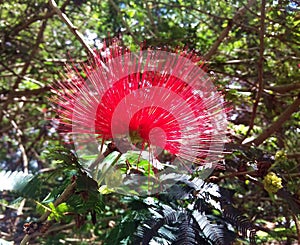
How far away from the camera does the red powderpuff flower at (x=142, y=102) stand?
124 centimetres

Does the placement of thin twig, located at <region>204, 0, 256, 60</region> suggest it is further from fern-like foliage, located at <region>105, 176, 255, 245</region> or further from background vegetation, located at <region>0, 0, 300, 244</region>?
fern-like foliage, located at <region>105, 176, 255, 245</region>

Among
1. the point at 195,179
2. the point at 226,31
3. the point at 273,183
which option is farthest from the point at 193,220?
the point at 226,31

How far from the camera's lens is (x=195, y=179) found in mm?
1485

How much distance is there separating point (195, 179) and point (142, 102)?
0.38 m

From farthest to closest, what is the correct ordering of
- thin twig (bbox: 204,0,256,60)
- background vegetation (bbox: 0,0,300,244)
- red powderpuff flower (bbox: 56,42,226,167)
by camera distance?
thin twig (bbox: 204,0,256,60) → background vegetation (bbox: 0,0,300,244) → red powderpuff flower (bbox: 56,42,226,167)

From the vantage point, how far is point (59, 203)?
129 centimetres

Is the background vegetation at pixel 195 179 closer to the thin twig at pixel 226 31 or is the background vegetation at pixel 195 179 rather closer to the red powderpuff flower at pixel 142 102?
the thin twig at pixel 226 31

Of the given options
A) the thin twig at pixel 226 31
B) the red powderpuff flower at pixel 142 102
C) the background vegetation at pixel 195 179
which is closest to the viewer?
the red powderpuff flower at pixel 142 102

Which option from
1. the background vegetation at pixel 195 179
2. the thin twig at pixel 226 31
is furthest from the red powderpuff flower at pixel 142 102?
the thin twig at pixel 226 31

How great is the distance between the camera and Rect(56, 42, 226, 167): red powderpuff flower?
1.24 m

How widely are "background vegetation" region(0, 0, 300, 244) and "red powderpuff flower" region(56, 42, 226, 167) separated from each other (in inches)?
6.0

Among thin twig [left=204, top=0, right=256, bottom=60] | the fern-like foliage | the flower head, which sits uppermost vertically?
thin twig [left=204, top=0, right=256, bottom=60]

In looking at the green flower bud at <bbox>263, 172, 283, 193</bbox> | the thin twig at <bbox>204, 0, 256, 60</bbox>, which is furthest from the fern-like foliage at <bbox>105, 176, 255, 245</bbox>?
the thin twig at <bbox>204, 0, 256, 60</bbox>

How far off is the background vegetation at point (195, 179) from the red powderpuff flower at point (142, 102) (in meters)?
0.15
